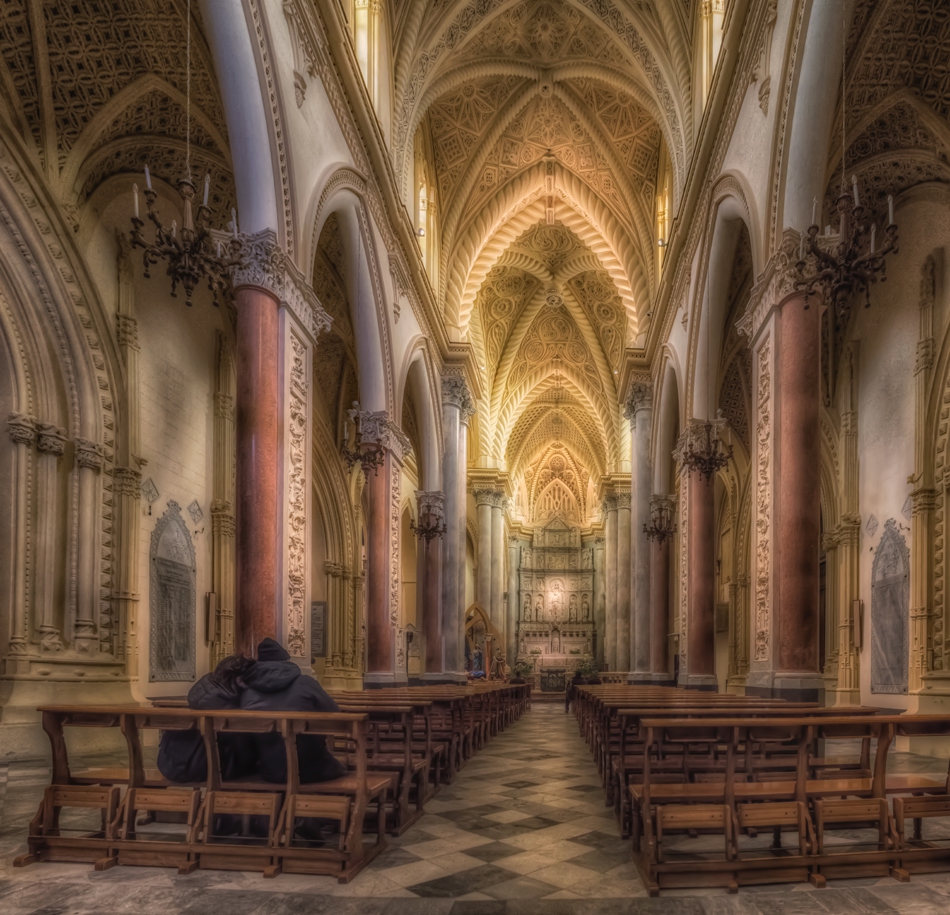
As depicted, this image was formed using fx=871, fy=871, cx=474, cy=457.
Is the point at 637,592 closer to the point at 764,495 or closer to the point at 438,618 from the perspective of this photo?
the point at 438,618

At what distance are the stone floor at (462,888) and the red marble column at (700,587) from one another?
851 centimetres

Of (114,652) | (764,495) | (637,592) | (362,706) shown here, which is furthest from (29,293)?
(637,592)

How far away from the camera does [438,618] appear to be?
1928cm

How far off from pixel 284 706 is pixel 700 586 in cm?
1032

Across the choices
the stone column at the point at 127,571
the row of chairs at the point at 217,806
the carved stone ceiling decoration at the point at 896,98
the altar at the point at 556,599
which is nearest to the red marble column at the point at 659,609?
the carved stone ceiling decoration at the point at 896,98

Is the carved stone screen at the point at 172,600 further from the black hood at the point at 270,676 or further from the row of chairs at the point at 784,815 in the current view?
the row of chairs at the point at 784,815

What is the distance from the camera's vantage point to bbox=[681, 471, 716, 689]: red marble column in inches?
549

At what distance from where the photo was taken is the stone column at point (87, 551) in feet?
34.6

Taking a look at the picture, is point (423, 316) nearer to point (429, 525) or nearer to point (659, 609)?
point (429, 525)

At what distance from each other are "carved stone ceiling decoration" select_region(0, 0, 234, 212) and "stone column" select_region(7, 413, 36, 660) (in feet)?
9.79

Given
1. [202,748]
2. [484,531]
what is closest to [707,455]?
[202,748]

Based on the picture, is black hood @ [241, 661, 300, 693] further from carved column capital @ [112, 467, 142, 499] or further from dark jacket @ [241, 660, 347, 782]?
carved column capital @ [112, 467, 142, 499]

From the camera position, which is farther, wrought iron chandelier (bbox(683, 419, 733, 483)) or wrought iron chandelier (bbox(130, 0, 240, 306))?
wrought iron chandelier (bbox(683, 419, 733, 483))

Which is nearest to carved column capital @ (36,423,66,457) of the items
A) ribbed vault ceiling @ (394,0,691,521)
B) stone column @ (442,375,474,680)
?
ribbed vault ceiling @ (394,0,691,521)
